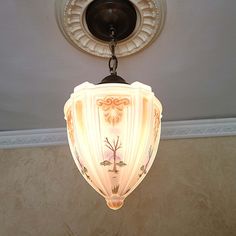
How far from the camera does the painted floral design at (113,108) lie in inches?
35.9

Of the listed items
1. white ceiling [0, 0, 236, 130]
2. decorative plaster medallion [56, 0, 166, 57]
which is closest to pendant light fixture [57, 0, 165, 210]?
decorative plaster medallion [56, 0, 166, 57]

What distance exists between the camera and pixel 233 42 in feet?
4.87

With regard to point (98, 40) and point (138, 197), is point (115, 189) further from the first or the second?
point (138, 197)

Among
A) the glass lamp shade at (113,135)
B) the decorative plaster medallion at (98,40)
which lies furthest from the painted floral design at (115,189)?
the decorative plaster medallion at (98,40)

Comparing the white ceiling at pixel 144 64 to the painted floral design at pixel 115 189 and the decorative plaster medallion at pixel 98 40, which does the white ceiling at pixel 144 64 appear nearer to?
the decorative plaster medallion at pixel 98 40

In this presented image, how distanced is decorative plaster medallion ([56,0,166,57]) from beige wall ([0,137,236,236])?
3.06ft

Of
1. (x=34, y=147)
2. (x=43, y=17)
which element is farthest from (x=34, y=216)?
(x=43, y=17)

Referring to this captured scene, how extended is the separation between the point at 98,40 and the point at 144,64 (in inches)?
12.0

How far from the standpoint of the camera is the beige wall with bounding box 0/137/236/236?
1.93 metres

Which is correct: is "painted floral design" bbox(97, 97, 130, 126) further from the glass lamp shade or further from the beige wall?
the beige wall

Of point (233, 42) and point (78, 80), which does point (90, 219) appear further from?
point (233, 42)

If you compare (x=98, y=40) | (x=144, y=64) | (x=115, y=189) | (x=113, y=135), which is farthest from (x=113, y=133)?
(x=144, y=64)

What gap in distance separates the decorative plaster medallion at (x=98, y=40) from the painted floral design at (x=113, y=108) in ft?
1.83

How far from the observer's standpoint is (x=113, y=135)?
0.90m
